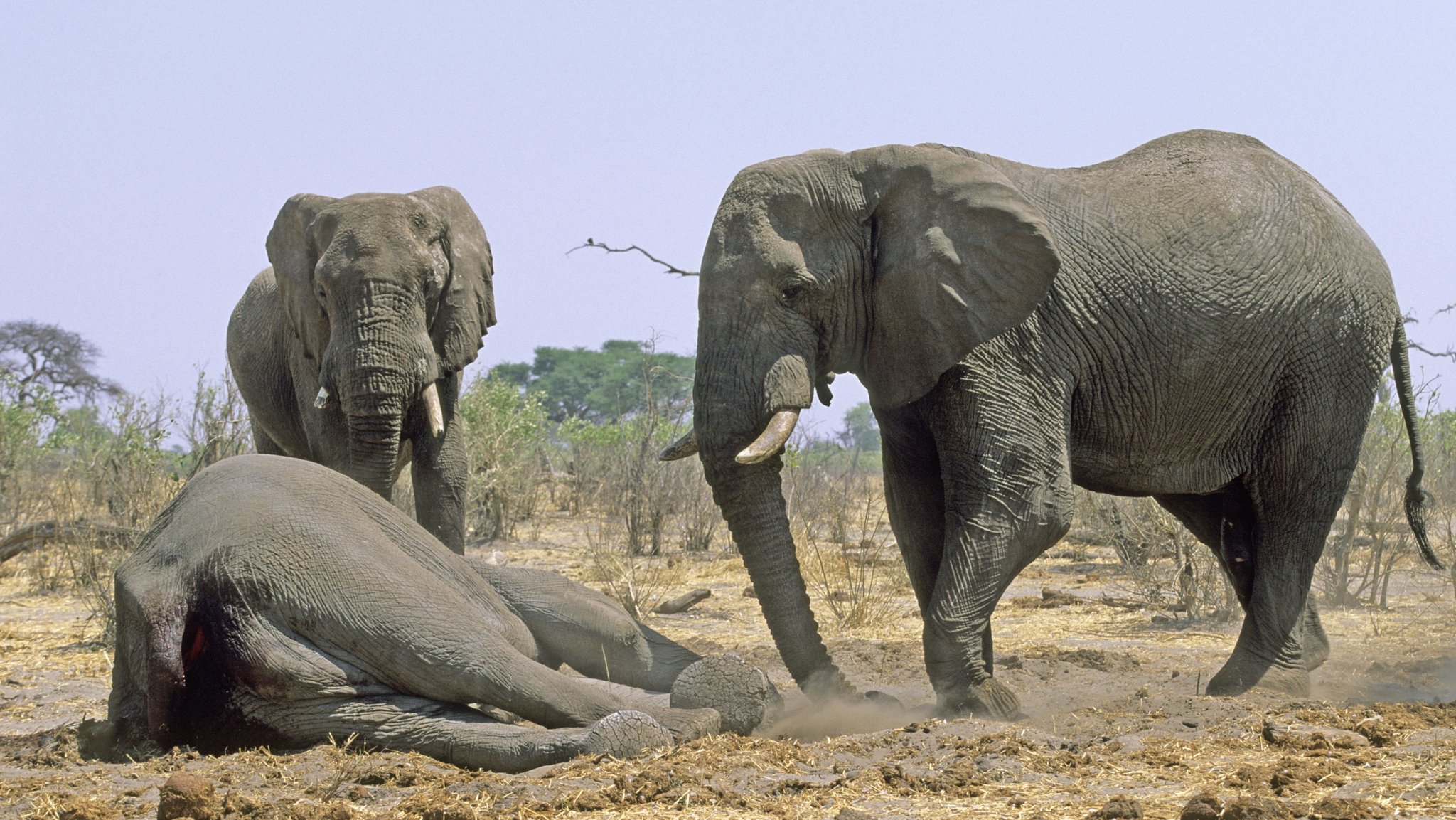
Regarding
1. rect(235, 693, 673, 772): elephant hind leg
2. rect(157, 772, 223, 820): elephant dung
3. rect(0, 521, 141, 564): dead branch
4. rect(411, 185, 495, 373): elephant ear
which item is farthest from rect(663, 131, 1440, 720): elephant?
rect(0, 521, 141, 564): dead branch

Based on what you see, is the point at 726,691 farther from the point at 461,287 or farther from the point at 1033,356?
the point at 461,287

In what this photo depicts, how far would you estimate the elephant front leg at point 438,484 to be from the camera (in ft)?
26.4

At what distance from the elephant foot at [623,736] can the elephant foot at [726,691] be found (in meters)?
0.35

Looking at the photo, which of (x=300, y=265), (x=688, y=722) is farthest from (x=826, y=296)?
(x=300, y=265)

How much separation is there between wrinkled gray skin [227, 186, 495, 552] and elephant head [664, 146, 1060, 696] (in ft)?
8.07

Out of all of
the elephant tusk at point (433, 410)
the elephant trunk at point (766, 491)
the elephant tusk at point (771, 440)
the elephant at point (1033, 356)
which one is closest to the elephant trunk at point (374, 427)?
the elephant tusk at point (433, 410)

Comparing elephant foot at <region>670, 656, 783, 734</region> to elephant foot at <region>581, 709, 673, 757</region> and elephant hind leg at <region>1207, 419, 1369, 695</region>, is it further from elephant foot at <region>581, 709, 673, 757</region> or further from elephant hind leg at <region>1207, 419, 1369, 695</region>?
elephant hind leg at <region>1207, 419, 1369, 695</region>

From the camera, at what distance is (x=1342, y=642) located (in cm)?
851

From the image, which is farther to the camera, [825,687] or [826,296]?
[826,296]

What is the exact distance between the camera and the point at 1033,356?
230 inches

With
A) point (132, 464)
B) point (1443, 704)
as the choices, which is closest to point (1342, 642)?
point (1443, 704)

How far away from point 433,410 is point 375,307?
→ 2.23 feet

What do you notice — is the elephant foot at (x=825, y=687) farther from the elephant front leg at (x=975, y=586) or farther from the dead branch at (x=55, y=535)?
the dead branch at (x=55, y=535)

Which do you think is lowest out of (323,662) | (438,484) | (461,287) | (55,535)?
(323,662)
